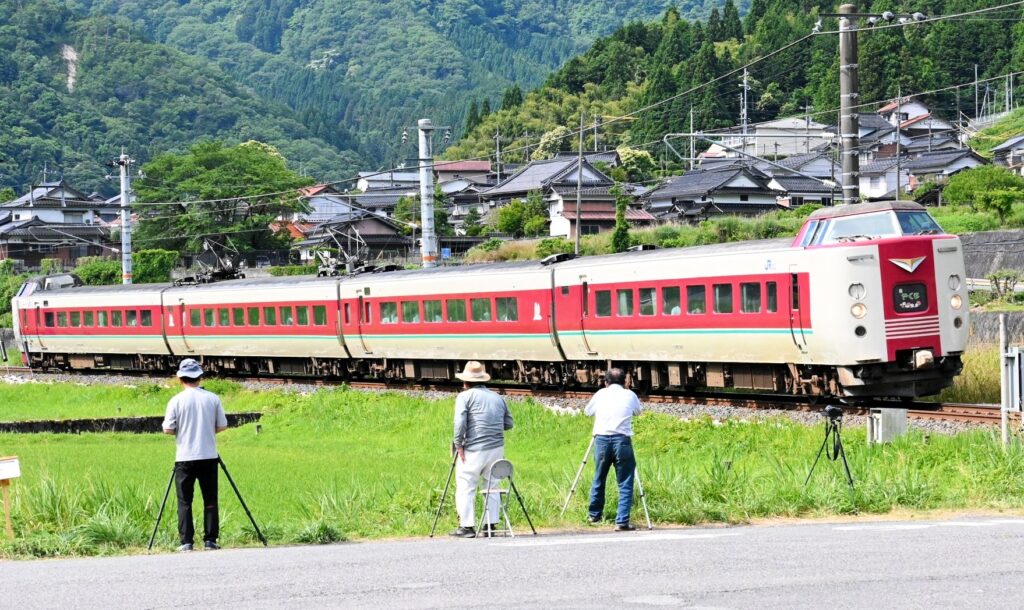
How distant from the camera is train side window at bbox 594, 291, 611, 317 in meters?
25.9

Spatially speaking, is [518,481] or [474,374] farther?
[518,481]

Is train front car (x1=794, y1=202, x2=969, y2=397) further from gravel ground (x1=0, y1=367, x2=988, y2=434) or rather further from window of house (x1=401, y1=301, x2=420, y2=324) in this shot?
window of house (x1=401, y1=301, x2=420, y2=324)

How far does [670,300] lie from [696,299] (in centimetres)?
67

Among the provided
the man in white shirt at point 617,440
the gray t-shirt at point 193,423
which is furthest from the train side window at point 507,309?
the gray t-shirt at point 193,423

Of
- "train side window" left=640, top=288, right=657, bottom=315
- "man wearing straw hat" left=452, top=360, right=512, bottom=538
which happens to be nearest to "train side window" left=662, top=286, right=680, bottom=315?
"train side window" left=640, top=288, right=657, bottom=315

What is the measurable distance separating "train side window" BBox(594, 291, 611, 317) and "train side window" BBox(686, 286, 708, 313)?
87.1 inches

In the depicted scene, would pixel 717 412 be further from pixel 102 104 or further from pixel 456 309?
pixel 102 104

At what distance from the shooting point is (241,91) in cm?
16550

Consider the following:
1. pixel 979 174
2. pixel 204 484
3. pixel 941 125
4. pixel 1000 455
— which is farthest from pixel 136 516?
pixel 941 125

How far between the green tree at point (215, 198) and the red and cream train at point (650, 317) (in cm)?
3365

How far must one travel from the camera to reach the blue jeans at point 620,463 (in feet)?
41.1

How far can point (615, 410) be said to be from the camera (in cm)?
1265

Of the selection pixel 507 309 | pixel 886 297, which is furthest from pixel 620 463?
pixel 507 309

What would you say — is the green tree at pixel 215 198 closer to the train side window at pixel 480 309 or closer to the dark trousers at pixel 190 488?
the train side window at pixel 480 309
